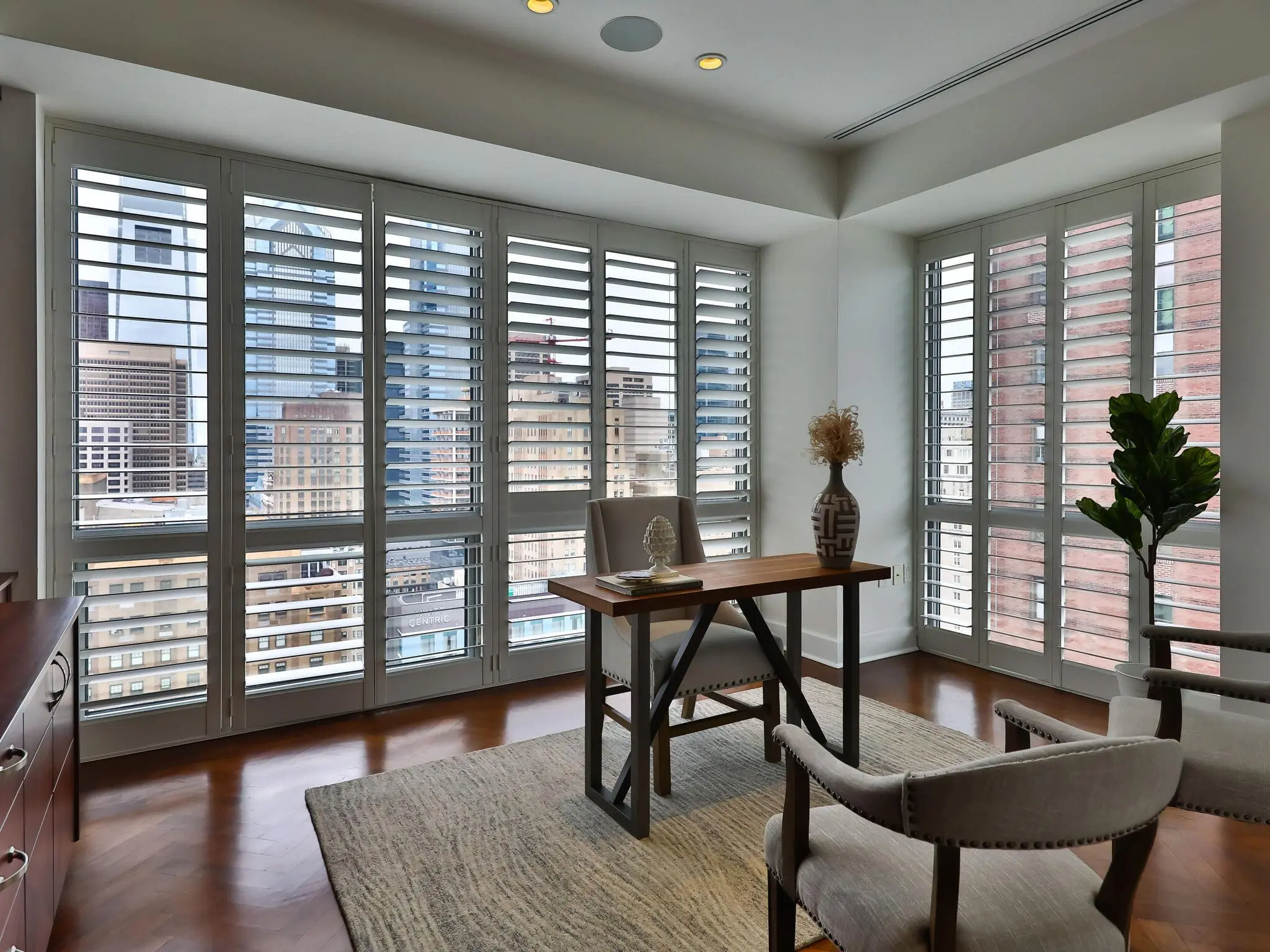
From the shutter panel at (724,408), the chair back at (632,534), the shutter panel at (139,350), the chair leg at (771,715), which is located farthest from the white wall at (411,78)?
the chair leg at (771,715)

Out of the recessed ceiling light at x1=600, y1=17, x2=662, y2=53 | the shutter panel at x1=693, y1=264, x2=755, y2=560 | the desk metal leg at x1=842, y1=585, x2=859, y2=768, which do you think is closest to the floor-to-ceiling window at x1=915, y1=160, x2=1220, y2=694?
the shutter panel at x1=693, y1=264, x2=755, y2=560

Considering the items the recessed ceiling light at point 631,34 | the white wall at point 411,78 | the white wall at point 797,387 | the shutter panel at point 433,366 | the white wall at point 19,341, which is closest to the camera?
the white wall at point 411,78

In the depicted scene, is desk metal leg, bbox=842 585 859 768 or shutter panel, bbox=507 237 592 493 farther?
shutter panel, bbox=507 237 592 493

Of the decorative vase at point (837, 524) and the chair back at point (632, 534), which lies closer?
the decorative vase at point (837, 524)

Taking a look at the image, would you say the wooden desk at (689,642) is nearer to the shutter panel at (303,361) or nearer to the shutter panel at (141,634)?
the shutter panel at (303,361)

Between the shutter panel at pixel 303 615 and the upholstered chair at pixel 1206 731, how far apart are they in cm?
286

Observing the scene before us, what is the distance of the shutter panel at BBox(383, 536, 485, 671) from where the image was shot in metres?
3.69

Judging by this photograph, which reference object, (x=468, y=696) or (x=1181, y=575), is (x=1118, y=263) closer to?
(x=1181, y=575)

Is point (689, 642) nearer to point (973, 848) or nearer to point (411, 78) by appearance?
point (973, 848)

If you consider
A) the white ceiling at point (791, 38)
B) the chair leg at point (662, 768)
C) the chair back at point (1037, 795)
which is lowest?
the chair leg at point (662, 768)

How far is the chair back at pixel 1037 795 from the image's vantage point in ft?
3.40

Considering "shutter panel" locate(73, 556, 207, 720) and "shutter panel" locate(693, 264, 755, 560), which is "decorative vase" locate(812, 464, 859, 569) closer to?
"shutter panel" locate(693, 264, 755, 560)

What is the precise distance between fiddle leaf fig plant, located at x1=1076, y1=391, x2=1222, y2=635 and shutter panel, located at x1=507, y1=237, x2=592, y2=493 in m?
2.56

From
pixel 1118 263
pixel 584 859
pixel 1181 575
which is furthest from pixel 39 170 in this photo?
pixel 1181 575
